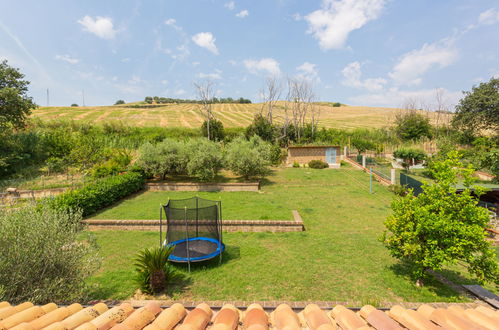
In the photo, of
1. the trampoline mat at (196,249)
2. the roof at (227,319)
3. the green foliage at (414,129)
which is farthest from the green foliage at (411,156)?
the roof at (227,319)

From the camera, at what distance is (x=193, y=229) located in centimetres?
841

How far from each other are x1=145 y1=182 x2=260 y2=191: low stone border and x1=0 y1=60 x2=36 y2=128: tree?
20813 mm

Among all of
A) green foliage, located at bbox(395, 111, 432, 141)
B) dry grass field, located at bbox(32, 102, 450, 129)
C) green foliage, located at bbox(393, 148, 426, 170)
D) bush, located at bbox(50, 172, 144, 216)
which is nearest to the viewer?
bush, located at bbox(50, 172, 144, 216)

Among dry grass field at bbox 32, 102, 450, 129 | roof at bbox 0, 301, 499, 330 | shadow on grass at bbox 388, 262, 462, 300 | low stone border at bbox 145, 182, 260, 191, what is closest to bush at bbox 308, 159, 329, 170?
low stone border at bbox 145, 182, 260, 191

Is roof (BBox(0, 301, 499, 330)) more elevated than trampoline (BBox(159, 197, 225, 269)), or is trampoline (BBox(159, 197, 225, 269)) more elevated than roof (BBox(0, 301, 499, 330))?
roof (BBox(0, 301, 499, 330))

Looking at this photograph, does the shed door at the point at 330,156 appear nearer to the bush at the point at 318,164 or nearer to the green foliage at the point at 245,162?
the bush at the point at 318,164

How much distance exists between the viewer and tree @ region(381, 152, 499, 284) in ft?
17.0

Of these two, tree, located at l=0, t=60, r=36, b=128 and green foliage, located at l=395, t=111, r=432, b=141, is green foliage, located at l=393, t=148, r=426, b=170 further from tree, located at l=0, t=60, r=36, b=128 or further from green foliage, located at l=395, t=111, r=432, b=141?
tree, located at l=0, t=60, r=36, b=128

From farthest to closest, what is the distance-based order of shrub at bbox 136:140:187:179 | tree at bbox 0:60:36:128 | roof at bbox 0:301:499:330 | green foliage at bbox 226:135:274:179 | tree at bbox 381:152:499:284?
tree at bbox 0:60:36:128 → green foliage at bbox 226:135:274:179 → shrub at bbox 136:140:187:179 → tree at bbox 381:152:499:284 → roof at bbox 0:301:499:330

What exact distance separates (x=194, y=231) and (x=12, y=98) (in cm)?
3181

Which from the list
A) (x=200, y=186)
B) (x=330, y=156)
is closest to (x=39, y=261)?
(x=200, y=186)

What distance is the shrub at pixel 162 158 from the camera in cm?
1952

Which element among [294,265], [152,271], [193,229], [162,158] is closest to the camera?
[152,271]

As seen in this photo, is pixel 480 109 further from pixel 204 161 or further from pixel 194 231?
pixel 194 231
